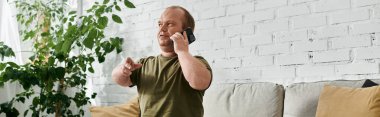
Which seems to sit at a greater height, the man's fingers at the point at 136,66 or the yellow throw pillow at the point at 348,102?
the man's fingers at the point at 136,66

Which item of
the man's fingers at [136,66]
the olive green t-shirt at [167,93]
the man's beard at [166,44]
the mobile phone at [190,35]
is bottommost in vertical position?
the olive green t-shirt at [167,93]

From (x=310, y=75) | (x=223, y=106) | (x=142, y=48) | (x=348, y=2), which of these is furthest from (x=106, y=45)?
(x=348, y=2)

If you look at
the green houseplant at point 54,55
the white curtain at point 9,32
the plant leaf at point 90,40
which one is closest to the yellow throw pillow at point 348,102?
the green houseplant at point 54,55

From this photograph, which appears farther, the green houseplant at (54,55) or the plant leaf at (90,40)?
the plant leaf at (90,40)

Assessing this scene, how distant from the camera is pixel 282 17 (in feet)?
7.79

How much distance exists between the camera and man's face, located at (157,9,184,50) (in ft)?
5.01

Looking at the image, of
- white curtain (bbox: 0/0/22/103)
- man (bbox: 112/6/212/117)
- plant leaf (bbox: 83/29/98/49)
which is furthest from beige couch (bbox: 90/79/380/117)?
white curtain (bbox: 0/0/22/103)

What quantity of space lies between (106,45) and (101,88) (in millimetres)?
462

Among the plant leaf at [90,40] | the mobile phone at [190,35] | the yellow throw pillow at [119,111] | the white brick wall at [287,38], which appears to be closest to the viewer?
the mobile phone at [190,35]

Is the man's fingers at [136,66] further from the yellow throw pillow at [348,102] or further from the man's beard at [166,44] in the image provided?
the yellow throw pillow at [348,102]

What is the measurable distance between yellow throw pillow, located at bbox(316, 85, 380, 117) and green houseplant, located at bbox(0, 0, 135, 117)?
5.33ft

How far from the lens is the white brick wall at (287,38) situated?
208 cm

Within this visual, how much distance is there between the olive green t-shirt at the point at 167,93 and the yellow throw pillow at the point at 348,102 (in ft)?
2.13

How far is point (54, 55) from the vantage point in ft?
10.0
